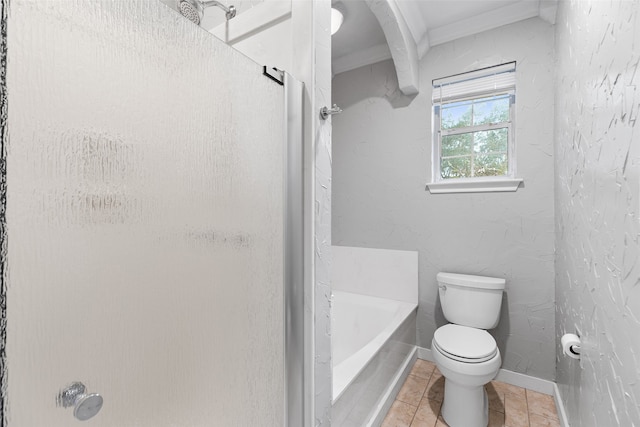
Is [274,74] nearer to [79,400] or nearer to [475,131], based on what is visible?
[79,400]

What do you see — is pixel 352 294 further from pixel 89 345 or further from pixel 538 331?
pixel 89 345

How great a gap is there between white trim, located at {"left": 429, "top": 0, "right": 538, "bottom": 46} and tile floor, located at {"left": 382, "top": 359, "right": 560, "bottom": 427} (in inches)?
96.0

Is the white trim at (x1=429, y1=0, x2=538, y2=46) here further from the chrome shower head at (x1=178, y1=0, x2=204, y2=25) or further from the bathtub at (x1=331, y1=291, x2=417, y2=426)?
the bathtub at (x1=331, y1=291, x2=417, y2=426)

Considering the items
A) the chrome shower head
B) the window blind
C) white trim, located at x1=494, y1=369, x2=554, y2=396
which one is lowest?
white trim, located at x1=494, y1=369, x2=554, y2=396

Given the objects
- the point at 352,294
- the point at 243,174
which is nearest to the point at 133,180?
the point at 243,174

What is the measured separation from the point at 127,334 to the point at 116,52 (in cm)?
53

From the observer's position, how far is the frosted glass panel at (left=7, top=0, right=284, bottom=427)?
45 centimetres

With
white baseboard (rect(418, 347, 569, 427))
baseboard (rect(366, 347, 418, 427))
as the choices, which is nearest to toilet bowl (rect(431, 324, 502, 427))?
baseboard (rect(366, 347, 418, 427))

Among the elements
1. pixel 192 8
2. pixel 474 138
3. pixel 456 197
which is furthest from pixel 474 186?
pixel 192 8

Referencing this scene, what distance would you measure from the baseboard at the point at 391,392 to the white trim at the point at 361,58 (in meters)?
2.34

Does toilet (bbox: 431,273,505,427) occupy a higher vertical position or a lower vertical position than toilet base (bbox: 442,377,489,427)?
higher

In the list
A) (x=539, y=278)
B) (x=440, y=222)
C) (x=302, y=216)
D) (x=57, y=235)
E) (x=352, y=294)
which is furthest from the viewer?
(x=352, y=294)

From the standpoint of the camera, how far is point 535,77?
6.36ft

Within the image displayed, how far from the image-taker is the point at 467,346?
1648 mm
